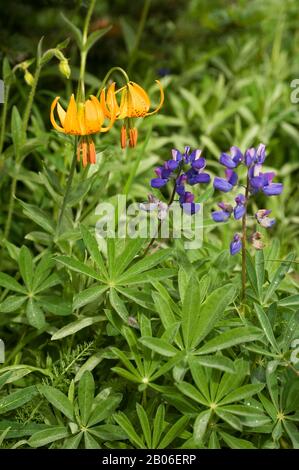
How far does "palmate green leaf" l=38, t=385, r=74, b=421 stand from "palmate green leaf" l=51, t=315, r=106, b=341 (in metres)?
0.16

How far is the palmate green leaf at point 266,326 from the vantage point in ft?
5.67

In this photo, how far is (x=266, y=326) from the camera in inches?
68.4

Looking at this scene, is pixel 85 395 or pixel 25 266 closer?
pixel 85 395

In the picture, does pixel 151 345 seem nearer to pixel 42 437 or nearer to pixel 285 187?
pixel 42 437

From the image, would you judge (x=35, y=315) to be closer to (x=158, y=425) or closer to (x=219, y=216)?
(x=158, y=425)

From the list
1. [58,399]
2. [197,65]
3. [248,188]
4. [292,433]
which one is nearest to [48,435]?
[58,399]

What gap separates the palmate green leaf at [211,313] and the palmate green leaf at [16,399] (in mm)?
434

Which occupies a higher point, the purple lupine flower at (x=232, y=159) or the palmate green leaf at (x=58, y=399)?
the purple lupine flower at (x=232, y=159)

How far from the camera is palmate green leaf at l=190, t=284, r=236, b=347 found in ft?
5.56

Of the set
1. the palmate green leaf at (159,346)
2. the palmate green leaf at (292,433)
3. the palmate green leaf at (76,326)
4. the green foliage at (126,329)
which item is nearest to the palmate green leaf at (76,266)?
→ the green foliage at (126,329)

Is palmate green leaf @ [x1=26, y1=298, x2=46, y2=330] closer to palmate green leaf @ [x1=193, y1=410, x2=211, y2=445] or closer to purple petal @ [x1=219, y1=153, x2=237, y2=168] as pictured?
palmate green leaf @ [x1=193, y1=410, x2=211, y2=445]

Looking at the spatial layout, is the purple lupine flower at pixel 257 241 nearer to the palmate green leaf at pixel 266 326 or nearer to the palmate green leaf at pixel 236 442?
the palmate green leaf at pixel 266 326

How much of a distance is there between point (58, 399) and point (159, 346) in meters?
0.30
